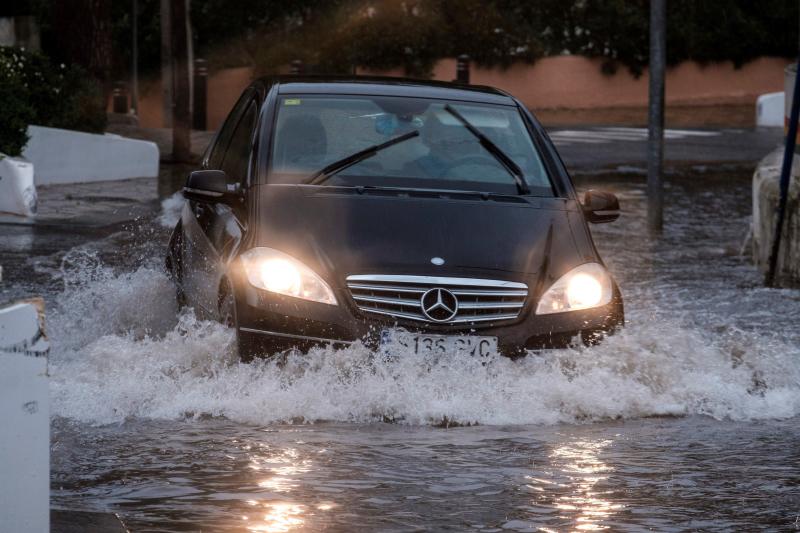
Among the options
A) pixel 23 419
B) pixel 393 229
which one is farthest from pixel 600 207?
pixel 23 419

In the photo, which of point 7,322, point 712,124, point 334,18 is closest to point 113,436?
point 7,322

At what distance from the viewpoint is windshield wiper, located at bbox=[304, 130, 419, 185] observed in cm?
840

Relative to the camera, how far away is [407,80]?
9703 mm

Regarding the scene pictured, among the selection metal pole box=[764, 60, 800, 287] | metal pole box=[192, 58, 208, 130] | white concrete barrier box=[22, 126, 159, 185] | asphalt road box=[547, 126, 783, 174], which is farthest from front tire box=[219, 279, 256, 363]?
metal pole box=[192, 58, 208, 130]

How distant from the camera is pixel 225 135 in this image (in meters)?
9.92

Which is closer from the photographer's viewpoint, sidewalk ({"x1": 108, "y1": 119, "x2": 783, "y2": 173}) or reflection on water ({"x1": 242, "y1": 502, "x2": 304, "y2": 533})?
reflection on water ({"x1": 242, "y1": 502, "x2": 304, "y2": 533})

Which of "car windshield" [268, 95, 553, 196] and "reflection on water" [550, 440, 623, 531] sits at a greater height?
"car windshield" [268, 95, 553, 196]

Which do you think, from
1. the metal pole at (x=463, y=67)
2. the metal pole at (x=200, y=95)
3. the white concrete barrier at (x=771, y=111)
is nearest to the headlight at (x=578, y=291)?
the metal pole at (x=463, y=67)

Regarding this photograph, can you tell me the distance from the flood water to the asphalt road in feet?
50.0

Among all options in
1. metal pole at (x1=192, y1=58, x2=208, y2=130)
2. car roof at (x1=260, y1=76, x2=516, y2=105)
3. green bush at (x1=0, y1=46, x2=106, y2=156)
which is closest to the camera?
car roof at (x1=260, y1=76, x2=516, y2=105)

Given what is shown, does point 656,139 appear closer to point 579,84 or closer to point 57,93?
point 57,93

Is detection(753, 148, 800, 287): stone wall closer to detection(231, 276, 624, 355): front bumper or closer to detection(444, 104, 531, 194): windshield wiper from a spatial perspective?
detection(444, 104, 531, 194): windshield wiper

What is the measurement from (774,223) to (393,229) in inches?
235

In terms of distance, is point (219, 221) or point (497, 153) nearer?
point (219, 221)
